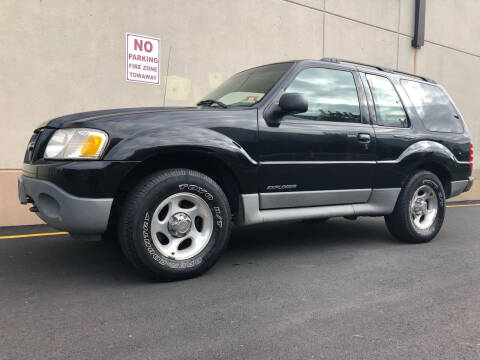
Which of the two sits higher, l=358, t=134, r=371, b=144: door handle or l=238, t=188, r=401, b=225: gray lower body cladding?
l=358, t=134, r=371, b=144: door handle

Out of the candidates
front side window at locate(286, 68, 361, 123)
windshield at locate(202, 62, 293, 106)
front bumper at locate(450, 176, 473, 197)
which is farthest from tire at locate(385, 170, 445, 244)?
windshield at locate(202, 62, 293, 106)

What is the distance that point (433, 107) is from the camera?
16.9ft

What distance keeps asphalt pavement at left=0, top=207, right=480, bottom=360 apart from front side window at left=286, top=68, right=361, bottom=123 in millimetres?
1376

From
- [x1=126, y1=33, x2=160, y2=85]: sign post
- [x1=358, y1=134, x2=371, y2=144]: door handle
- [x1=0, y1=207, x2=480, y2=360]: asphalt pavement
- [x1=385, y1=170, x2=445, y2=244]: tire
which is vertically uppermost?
[x1=126, y1=33, x2=160, y2=85]: sign post

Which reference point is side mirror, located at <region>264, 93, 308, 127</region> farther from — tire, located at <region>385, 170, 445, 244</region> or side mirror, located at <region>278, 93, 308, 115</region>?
tire, located at <region>385, 170, 445, 244</region>

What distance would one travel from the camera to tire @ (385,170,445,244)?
4.67 m

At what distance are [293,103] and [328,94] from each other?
762 mm

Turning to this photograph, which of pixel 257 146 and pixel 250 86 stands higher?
pixel 250 86

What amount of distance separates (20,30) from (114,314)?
5.16 m

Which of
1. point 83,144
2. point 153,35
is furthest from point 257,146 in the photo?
point 153,35

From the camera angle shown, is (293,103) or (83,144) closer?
(83,144)

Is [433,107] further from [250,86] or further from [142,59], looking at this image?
[142,59]

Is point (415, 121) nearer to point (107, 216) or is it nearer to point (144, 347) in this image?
point (107, 216)

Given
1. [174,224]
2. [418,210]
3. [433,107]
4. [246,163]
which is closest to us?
[174,224]
